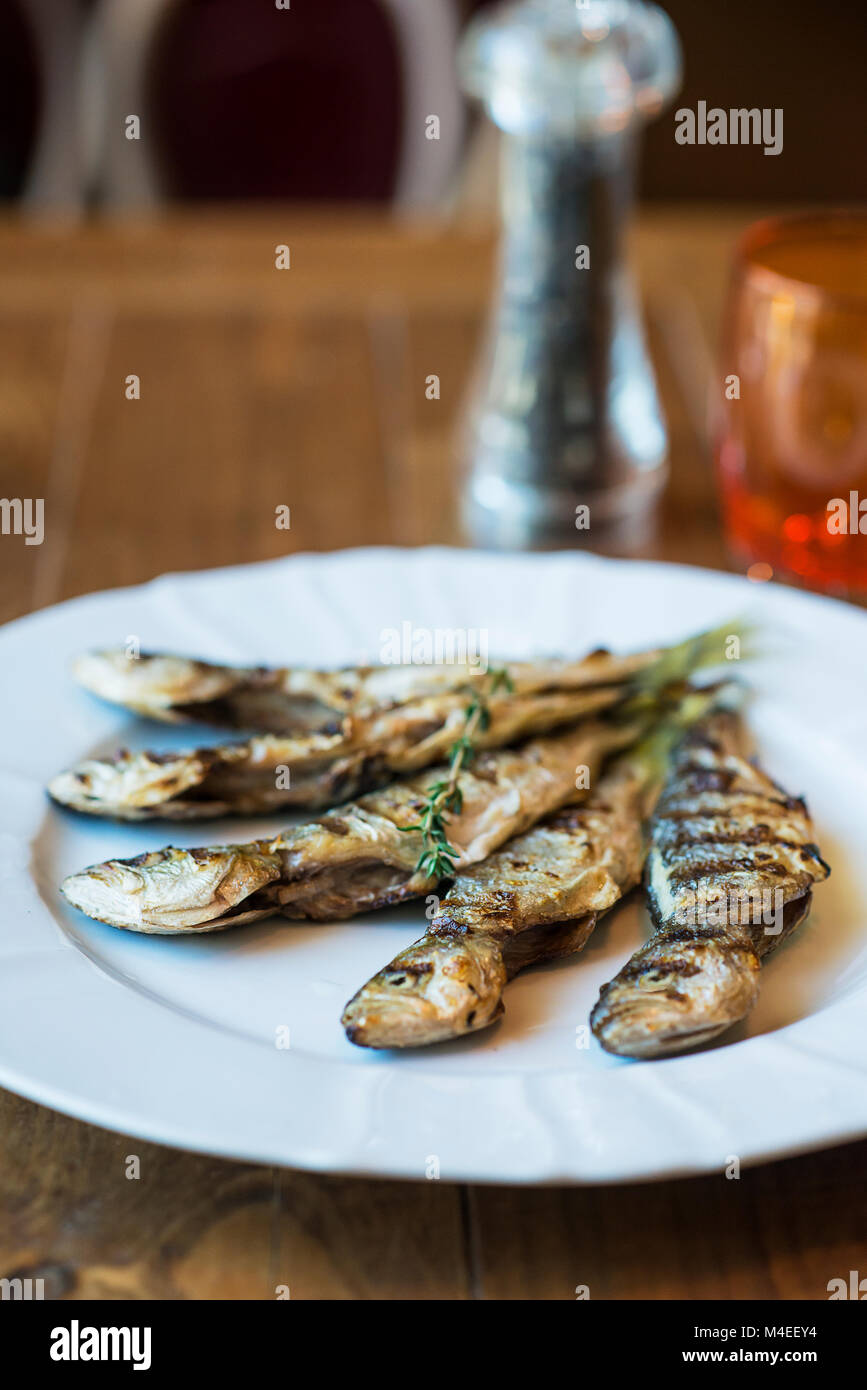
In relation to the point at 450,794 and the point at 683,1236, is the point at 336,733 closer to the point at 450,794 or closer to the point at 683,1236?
the point at 450,794

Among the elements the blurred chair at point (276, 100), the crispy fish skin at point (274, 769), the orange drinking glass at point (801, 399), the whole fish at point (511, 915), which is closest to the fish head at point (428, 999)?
the whole fish at point (511, 915)

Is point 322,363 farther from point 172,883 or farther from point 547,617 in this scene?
point 172,883

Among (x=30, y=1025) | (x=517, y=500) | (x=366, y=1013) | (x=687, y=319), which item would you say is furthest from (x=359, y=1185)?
(x=687, y=319)

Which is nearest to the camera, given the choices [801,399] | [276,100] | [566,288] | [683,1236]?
[683,1236]

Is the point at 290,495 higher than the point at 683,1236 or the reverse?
higher

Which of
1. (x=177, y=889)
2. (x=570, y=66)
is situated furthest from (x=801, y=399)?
(x=177, y=889)

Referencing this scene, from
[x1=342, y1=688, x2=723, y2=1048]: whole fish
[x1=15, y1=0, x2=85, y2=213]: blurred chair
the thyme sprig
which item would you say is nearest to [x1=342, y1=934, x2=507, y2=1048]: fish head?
[x1=342, y1=688, x2=723, y2=1048]: whole fish
